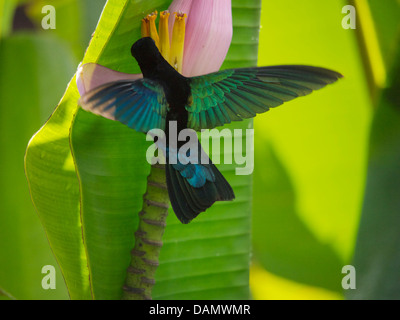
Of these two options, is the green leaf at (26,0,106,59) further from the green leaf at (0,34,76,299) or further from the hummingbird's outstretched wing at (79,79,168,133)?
the hummingbird's outstretched wing at (79,79,168,133)

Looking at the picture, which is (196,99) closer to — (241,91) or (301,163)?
(241,91)

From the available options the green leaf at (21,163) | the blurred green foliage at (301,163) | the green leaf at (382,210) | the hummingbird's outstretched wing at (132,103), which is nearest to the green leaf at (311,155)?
the blurred green foliage at (301,163)

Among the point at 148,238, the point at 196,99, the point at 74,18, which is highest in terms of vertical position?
the point at 74,18

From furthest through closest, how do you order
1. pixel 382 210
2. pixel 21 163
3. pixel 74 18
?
pixel 74 18 → pixel 21 163 → pixel 382 210

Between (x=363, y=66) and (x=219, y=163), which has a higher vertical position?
(x=363, y=66)

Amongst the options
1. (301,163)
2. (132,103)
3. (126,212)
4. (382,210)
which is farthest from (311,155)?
(132,103)

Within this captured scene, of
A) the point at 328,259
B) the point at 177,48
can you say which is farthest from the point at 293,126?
the point at 177,48

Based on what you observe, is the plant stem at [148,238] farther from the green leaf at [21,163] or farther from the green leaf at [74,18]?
the green leaf at [74,18]
